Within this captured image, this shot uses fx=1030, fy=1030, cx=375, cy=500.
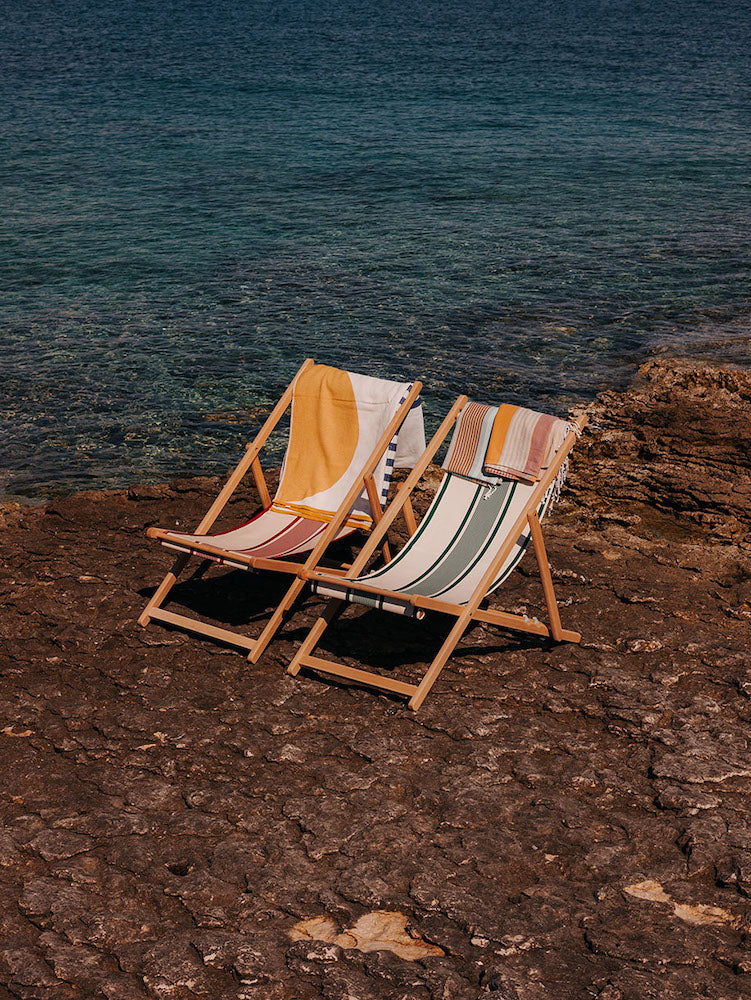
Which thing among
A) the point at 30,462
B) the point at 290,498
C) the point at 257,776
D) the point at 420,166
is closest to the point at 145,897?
the point at 257,776

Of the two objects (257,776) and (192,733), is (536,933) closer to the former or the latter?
(257,776)

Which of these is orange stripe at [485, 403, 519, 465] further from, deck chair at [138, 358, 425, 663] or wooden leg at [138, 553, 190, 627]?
wooden leg at [138, 553, 190, 627]

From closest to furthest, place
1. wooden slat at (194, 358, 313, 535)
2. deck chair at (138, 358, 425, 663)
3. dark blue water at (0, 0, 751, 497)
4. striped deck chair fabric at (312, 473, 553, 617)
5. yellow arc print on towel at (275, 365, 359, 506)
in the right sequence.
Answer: striped deck chair fabric at (312, 473, 553, 617) → deck chair at (138, 358, 425, 663) → wooden slat at (194, 358, 313, 535) → yellow arc print on towel at (275, 365, 359, 506) → dark blue water at (0, 0, 751, 497)

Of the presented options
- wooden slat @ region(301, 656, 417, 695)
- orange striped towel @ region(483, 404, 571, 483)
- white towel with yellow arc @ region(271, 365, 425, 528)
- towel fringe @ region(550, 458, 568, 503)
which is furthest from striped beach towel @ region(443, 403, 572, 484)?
wooden slat @ region(301, 656, 417, 695)

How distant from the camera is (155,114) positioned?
23766mm

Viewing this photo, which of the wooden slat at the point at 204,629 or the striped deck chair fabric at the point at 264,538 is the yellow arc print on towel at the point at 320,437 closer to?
the striped deck chair fabric at the point at 264,538

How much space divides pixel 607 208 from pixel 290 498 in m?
11.6

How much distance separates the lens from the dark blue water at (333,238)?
9172 mm

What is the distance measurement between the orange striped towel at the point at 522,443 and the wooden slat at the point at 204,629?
1521 millimetres

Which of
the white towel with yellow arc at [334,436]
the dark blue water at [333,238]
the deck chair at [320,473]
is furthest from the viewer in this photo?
the dark blue water at [333,238]

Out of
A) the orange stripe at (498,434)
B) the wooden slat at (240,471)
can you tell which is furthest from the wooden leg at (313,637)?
the orange stripe at (498,434)

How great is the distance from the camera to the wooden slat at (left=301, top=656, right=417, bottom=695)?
4613 mm

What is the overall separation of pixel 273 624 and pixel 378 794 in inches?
49.2

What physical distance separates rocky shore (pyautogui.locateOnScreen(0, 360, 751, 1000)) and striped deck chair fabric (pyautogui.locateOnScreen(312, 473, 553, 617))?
440 millimetres
